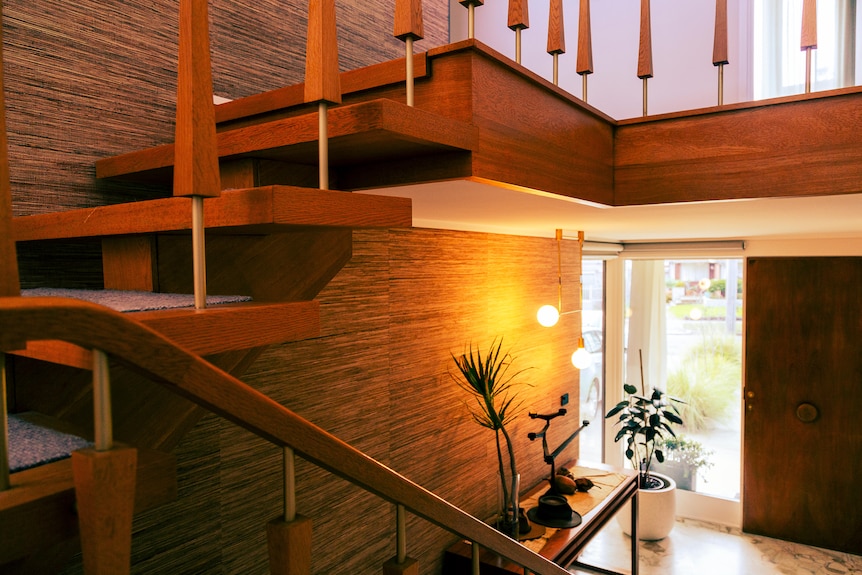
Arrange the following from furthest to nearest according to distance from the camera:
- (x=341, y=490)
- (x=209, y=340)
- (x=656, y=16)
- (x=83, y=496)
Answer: (x=656, y=16) < (x=341, y=490) < (x=209, y=340) < (x=83, y=496)

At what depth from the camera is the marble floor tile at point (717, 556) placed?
378cm

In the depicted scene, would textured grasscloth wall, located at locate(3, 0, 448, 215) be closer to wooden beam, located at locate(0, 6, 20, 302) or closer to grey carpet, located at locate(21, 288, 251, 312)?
grey carpet, located at locate(21, 288, 251, 312)

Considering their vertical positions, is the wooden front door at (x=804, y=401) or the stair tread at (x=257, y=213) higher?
the stair tread at (x=257, y=213)

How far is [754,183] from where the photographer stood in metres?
1.63

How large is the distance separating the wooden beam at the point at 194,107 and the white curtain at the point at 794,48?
135 inches

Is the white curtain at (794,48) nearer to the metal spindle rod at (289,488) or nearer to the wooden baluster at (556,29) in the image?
the wooden baluster at (556,29)

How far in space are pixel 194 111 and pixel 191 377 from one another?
0.37 m

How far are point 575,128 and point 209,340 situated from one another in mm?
1142

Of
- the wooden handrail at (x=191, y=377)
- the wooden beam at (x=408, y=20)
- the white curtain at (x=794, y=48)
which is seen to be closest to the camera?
the wooden handrail at (x=191, y=377)

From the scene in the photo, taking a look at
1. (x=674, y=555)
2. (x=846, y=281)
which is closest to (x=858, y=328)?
(x=846, y=281)

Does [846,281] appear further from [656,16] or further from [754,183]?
[754,183]

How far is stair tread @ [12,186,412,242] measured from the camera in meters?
0.88

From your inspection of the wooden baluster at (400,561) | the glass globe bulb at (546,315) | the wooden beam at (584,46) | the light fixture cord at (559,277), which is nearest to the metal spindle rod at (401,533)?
the wooden baluster at (400,561)

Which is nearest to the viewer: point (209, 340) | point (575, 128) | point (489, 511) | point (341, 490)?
point (209, 340)
